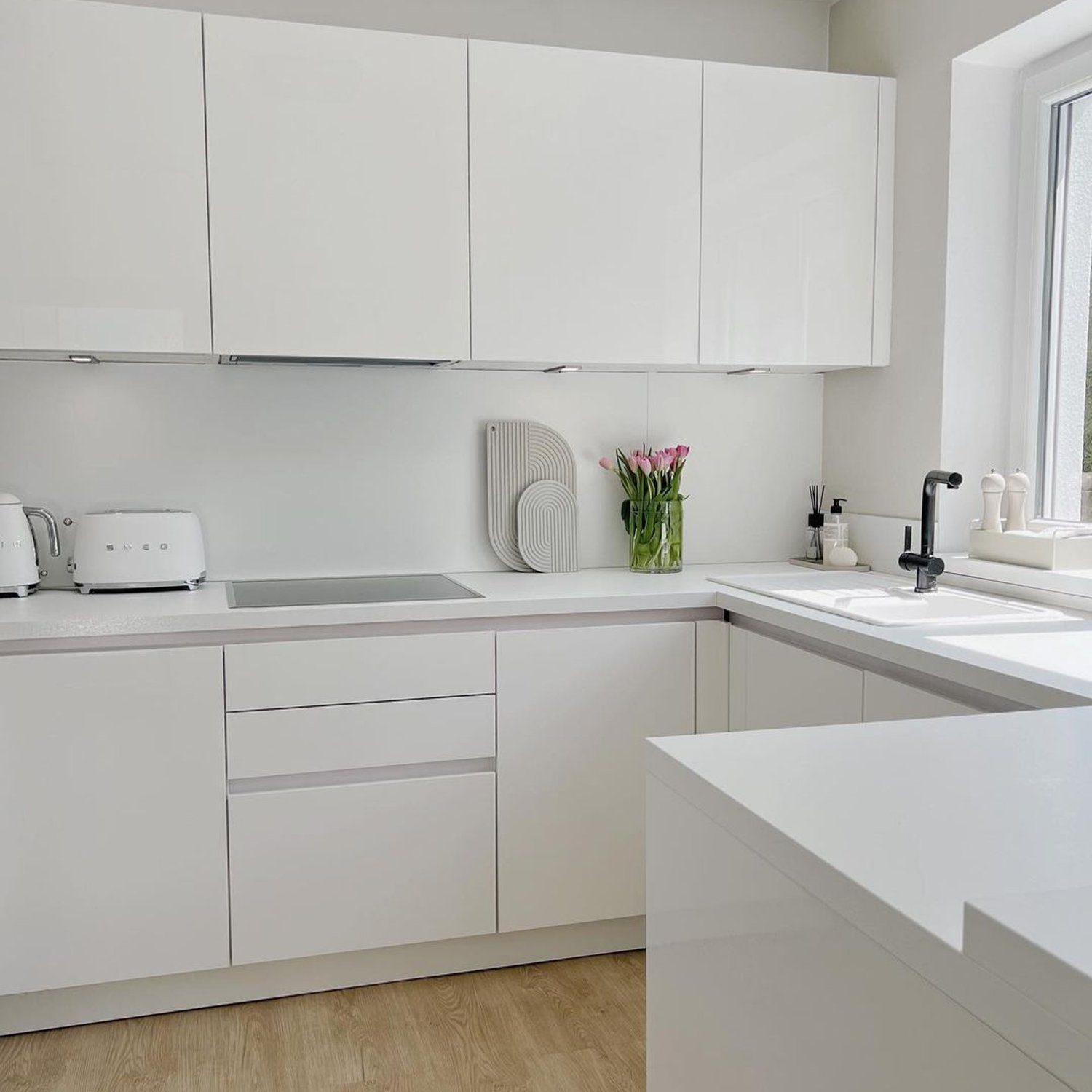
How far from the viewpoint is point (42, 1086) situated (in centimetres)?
211

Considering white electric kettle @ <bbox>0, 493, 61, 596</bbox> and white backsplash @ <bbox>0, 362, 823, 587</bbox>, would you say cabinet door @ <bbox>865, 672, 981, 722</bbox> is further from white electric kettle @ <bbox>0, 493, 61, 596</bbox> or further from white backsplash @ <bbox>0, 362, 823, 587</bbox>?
white electric kettle @ <bbox>0, 493, 61, 596</bbox>

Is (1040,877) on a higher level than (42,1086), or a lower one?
higher

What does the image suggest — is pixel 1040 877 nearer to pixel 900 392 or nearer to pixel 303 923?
pixel 303 923

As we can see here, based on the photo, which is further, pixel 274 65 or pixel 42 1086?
pixel 274 65

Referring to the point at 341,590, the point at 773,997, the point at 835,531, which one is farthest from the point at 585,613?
the point at 773,997

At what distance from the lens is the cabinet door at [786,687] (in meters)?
2.13

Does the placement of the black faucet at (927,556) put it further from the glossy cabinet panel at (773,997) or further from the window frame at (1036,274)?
the glossy cabinet panel at (773,997)

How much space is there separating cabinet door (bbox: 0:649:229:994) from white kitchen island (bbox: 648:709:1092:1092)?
142 centimetres

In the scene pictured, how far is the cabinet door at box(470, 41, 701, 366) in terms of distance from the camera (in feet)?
8.57

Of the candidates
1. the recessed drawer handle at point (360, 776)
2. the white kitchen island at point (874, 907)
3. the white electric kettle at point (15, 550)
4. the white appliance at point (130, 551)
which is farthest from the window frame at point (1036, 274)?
the white electric kettle at point (15, 550)

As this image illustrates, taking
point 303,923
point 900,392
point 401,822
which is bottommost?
point 303,923

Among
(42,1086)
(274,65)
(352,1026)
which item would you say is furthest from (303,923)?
(274,65)

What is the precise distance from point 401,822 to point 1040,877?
6.06 feet

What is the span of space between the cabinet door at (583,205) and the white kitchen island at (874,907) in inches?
66.7
